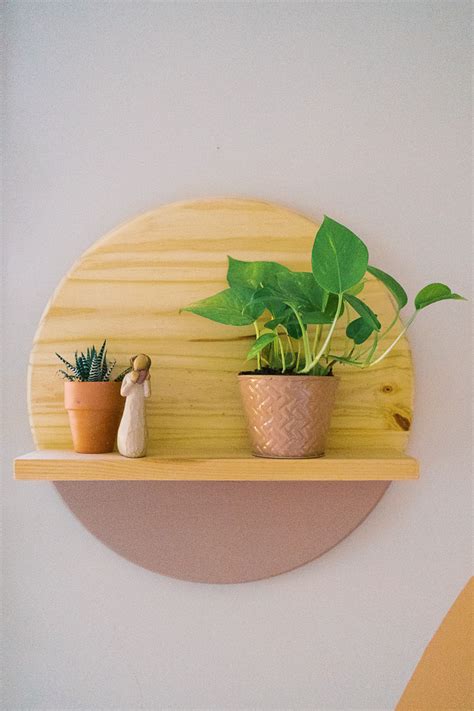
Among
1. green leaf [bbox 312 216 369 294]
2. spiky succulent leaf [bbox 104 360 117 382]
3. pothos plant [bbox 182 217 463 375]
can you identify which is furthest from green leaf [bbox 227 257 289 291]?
spiky succulent leaf [bbox 104 360 117 382]

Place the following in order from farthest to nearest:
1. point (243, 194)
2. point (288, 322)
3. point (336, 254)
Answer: point (243, 194) → point (288, 322) → point (336, 254)

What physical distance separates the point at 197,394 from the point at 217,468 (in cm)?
17

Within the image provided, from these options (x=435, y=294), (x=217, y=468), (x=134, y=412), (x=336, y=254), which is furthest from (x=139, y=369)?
(x=435, y=294)

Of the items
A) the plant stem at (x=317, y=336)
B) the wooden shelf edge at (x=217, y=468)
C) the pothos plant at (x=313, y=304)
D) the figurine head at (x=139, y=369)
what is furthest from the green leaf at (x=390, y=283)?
the figurine head at (x=139, y=369)

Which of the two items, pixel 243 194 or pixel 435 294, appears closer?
pixel 435 294

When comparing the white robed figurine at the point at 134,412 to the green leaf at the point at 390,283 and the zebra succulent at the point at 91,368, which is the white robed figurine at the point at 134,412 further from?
the green leaf at the point at 390,283

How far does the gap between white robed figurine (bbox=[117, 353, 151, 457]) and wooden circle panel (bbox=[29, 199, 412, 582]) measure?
11cm

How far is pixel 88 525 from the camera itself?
0.98 m

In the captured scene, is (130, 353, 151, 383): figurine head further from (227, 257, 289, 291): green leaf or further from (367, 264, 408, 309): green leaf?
(367, 264, 408, 309): green leaf

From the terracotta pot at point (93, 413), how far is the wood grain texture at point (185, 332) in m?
0.09

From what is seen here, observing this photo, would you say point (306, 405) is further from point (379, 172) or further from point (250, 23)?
A: point (250, 23)

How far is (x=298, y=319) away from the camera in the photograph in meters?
0.85

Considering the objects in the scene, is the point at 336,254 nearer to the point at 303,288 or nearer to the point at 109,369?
the point at 303,288

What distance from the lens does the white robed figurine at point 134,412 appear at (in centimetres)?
86
